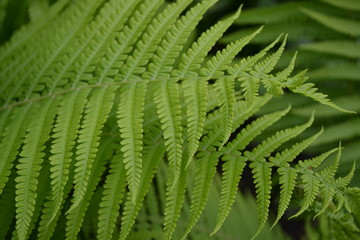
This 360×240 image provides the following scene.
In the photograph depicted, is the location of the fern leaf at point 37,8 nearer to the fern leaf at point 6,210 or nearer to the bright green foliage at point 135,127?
the bright green foliage at point 135,127

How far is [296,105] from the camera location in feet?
5.58

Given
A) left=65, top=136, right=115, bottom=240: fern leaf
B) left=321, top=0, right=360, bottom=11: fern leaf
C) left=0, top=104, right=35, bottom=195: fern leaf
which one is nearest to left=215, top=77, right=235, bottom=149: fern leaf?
left=65, top=136, right=115, bottom=240: fern leaf

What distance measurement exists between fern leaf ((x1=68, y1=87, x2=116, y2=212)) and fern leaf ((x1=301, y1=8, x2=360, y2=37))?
877mm

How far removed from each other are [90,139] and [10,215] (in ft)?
1.20

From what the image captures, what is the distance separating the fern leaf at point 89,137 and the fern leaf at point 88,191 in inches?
1.8

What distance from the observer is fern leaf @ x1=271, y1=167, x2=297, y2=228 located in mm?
978

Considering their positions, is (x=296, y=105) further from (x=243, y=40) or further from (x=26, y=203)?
(x=26, y=203)

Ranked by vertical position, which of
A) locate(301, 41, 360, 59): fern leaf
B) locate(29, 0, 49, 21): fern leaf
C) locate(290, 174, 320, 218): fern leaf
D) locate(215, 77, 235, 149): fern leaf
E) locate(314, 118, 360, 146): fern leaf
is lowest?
locate(314, 118, 360, 146): fern leaf

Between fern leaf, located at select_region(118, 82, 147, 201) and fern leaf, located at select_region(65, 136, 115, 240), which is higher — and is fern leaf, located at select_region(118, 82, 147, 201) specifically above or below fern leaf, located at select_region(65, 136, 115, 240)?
above

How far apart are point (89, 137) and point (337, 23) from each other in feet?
3.55

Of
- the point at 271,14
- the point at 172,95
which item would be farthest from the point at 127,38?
the point at 271,14

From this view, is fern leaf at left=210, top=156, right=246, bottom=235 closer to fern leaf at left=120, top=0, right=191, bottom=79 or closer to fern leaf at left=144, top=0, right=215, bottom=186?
fern leaf at left=144, top=0, right=215, bottom=186

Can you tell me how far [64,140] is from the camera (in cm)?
101

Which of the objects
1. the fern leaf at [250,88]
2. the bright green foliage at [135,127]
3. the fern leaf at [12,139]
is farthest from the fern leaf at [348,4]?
the fern leaf at [12,139]
